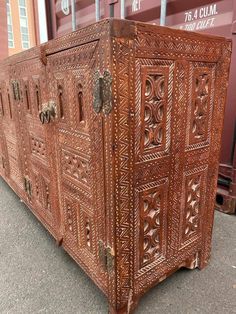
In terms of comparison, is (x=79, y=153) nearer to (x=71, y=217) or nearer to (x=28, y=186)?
(x=71, y=217)

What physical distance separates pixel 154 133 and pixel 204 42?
0.45 m

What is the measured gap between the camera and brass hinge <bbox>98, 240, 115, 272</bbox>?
3.09ft

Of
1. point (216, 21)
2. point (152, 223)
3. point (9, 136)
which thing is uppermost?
point (216, 21)

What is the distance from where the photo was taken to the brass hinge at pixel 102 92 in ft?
2.52

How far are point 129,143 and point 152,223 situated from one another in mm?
394

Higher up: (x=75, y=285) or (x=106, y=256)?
(x=106, y=256)

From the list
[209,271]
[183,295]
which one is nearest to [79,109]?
[183,295]

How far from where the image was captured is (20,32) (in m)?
9.99

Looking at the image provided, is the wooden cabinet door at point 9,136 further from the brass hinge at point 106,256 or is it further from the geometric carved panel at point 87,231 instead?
the brass hinge at point 106,256

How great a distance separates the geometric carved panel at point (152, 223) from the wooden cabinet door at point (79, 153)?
0.17 metres

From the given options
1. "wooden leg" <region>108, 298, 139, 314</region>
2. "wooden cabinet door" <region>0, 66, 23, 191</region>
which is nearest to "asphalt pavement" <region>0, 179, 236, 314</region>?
"wooden leg" <region>108, 298, 139, 314</region>

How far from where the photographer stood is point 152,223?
1027mm

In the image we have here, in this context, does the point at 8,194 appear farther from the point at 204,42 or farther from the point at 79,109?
the point at 204,42

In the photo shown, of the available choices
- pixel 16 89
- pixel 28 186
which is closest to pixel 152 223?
pixel 28 186
